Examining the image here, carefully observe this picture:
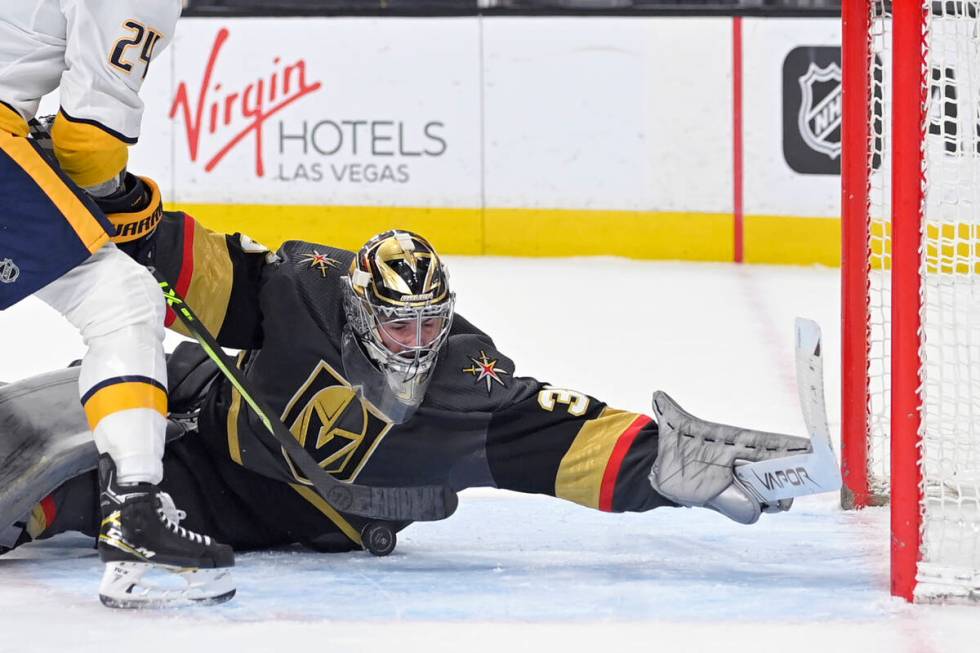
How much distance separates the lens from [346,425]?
294cm

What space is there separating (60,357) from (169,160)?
1838mm

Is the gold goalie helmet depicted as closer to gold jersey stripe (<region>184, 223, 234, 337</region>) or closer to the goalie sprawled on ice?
the goalie sprawled on ice

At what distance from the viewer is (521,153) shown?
657 cm

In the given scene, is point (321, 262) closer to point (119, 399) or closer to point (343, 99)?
point (119, 399)

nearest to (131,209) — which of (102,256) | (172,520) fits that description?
(102,256)

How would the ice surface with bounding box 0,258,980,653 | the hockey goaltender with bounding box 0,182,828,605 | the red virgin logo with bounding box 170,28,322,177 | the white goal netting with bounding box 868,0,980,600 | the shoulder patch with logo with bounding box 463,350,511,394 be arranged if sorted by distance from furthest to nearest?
the red virgin logo with bounding box 170,28,322,177, the shoulder patch with logo with bounding box 463,350,511,394, the hockey goaltender with bounding box 0,182,828,605, the white goal netting with bounding box 868,0,980,600, the ice surface with bounding box 0,258,980,653

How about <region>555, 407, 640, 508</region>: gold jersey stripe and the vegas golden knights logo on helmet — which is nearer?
the vegas golden knights logo on helmet

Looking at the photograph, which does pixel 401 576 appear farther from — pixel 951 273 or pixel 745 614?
pixel 951 273

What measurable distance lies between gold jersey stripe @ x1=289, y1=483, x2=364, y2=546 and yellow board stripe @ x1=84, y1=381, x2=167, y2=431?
47 cm

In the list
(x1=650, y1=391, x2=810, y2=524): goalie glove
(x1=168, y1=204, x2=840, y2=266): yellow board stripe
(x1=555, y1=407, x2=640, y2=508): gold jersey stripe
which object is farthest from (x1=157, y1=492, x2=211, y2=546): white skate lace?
(x1=168, y1=204, x2=840, y2=266): yellow board stripe

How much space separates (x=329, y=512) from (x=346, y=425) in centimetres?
19

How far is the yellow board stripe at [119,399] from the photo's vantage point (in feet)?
8.45

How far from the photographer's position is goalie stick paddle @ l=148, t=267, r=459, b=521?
9.48ft

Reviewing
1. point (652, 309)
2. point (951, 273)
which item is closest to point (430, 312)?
point (951, 273)
